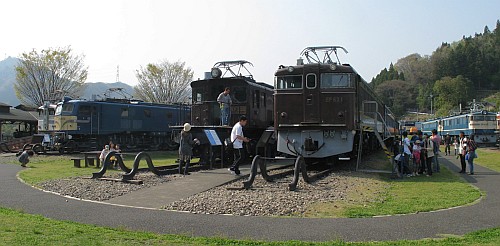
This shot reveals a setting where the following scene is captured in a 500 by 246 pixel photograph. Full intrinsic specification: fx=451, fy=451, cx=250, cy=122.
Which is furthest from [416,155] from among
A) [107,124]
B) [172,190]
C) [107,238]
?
[107,124]

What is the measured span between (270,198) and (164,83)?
47.2 meters

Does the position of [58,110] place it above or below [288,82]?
below

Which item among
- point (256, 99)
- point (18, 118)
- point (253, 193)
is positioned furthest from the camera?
point (18, 118)

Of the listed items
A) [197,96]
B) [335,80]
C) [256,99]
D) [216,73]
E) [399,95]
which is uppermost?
[399,95]

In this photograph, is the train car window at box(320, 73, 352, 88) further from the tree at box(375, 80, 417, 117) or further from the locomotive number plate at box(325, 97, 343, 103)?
the tree at box(375, 80, 417, 117)

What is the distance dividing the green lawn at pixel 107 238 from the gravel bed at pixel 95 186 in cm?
309

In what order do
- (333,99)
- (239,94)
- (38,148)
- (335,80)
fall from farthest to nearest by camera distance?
(38,148) → (239,94) → (335,80) → (333,99)

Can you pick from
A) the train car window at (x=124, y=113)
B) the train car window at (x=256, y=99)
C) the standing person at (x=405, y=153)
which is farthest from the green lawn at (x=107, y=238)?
the train car window at (x=124, y=113)

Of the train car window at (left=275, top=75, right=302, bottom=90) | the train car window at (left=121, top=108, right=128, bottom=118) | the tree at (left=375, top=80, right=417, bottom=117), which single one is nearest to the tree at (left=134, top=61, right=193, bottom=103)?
the train car window at (left=121, top=108, right=128, bottom=118)

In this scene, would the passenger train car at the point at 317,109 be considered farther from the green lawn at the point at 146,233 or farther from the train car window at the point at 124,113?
the train car window at the point at 124,113

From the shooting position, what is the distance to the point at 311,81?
1565cm

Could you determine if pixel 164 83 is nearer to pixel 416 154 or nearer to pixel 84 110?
pixel 84 110

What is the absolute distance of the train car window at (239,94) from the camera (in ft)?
64.5

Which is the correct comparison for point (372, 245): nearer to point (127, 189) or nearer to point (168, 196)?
point (168, 196)
